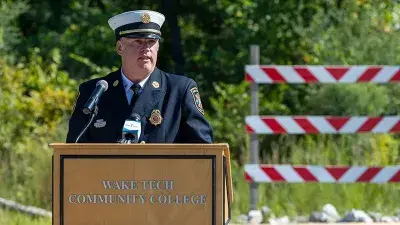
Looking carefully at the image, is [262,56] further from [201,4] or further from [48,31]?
[48,31]

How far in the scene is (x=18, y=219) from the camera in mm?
11102

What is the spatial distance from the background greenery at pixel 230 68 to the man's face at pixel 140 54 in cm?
594

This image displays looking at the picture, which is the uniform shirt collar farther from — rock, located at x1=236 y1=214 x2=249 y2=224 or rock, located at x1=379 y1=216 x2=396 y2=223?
rock, located at x1=379 y1=216 x2=396 y2=223

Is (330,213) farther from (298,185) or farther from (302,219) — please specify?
(298,185)

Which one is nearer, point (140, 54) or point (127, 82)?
point (140, 54)

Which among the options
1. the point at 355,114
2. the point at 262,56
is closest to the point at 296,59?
the point at 262,56

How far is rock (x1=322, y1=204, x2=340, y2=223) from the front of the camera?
1158 cm

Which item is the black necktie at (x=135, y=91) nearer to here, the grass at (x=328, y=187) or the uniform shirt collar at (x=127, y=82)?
the uniform shirt collar at (x=127, y=82)

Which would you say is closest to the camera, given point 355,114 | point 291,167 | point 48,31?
point 291,167

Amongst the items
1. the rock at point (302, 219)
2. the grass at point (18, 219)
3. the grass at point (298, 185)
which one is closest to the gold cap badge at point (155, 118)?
the grass at point (18, 219)

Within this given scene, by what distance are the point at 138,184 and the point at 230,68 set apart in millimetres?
11071

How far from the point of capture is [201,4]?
679 inches

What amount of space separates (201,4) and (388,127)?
5.90 m

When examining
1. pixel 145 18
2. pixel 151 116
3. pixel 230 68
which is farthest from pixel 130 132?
pixel 230 68
